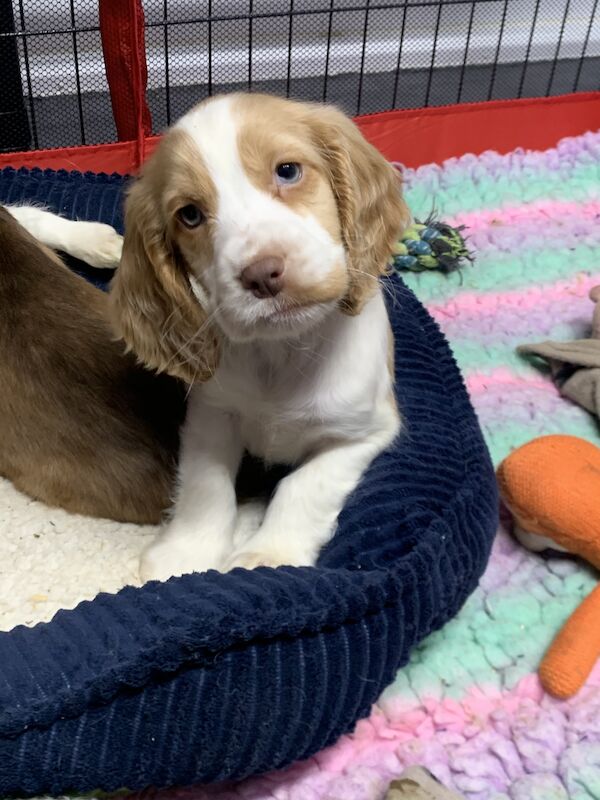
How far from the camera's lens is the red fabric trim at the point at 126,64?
2.84 metres

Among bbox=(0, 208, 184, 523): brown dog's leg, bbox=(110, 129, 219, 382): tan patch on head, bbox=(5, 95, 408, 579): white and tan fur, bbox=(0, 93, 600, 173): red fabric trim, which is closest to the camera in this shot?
bbox=(5, 95, 408, 579): white and tan fur

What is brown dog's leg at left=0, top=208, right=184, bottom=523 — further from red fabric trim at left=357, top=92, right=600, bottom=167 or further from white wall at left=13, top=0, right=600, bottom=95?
red fabric trim at left=357, top=92, right=600, bottom=167

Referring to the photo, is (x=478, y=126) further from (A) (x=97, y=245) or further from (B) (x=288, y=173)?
(B) (x=288, y=173)

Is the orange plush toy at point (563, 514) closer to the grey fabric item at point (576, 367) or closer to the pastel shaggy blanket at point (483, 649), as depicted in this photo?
the pastel shaggy blanket at point (483, 649)

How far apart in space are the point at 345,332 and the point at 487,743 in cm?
81

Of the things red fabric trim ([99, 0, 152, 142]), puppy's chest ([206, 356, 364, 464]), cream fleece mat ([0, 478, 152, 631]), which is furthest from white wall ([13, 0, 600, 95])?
cream fleece mat ([0, 478, 152, 631])

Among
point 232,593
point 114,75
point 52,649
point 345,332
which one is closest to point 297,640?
point 232,593

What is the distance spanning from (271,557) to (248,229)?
660 millimetres

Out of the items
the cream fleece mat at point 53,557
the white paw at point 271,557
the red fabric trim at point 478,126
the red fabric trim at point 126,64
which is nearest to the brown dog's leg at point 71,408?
the cream fleece mat at point 53,557

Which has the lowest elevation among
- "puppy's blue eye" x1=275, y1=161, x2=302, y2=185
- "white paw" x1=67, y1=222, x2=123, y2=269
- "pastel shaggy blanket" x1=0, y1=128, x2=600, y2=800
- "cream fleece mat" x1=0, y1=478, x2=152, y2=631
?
"pastel shaggy blanket" x1=0, y1=128, x2=600, y2=800

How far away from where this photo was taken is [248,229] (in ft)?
4.69

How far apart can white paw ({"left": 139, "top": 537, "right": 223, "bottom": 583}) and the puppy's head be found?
0.36 metres

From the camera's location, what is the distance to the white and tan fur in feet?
4.84

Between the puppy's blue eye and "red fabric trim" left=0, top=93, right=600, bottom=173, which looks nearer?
the puppy's blue eye
